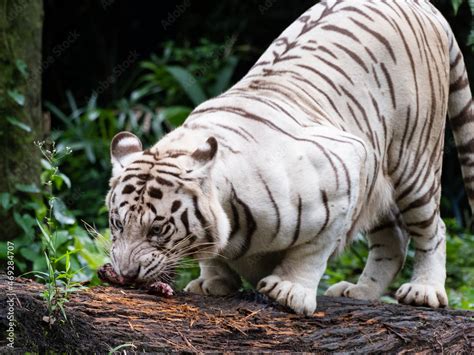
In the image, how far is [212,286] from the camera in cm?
443

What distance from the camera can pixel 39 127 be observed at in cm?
586

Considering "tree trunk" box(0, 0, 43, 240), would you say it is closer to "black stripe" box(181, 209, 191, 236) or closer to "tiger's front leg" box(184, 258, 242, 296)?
"tiger's front leg" box(184, 258, 242, 296)

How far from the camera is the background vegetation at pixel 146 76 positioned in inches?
305

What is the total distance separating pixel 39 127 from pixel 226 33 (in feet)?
17.7

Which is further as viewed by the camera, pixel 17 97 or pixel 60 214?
pixel 60 214

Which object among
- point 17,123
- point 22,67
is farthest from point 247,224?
point 22,67

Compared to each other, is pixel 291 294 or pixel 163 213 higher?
pixel 163 213

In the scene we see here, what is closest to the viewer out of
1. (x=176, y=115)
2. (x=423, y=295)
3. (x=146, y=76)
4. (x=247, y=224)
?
(x=247, y=224)

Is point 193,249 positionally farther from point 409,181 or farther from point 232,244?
point 409,181

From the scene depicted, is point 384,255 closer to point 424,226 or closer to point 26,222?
point 424,226

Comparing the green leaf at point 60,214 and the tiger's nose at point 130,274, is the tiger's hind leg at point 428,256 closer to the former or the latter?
the tiger's nose at point 130,274

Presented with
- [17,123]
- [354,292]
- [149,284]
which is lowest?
[354,292]

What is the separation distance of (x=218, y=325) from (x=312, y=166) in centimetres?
97

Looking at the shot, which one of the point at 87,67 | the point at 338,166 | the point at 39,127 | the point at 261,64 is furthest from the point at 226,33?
the point at 338,166
